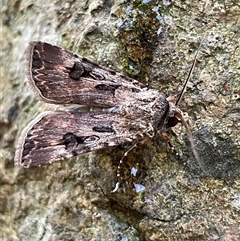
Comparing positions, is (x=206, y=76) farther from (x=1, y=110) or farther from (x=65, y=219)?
(x=1, y=110)

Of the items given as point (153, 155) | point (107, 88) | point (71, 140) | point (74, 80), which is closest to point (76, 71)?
point (74, 80)

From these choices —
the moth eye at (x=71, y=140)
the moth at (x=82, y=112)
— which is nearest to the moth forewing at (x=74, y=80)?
the moth at (x=82, y=112)

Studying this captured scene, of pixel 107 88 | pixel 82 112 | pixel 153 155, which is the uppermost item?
pixel 107 88

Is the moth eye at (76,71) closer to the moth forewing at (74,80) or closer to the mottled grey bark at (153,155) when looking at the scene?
the moth forewing at (74,80)

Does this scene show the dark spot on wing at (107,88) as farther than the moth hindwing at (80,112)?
Yes

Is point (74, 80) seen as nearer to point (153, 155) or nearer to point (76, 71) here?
point (76, 71)

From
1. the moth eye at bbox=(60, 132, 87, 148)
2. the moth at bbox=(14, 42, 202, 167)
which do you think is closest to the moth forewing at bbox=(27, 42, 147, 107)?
the moth at bbox=(14, 42, 202, 167)

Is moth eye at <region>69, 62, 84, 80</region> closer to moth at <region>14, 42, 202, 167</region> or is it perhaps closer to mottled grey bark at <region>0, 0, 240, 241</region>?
moth at <region>14, 42, 202, 167</region>
